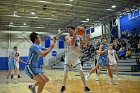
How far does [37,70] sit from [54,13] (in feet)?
65.9

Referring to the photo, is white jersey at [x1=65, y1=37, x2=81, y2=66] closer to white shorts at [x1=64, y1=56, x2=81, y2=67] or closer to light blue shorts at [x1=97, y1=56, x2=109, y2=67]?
white shorts at [x1=64, y1=56, x2=81, y2=67]

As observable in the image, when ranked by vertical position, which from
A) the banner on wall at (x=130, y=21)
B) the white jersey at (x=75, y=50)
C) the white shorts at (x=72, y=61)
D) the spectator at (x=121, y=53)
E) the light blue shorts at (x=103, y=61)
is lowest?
the spectator at (x=121, y=53)

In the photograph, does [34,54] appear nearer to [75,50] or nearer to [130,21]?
[75,50]

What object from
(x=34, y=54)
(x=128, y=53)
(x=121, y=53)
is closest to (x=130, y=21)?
(x=121, y=53)

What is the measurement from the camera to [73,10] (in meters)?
23.1

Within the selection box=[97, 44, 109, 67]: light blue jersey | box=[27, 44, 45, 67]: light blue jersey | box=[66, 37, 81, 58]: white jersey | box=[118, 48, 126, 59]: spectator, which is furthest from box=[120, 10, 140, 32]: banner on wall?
box=[27, 44, 45, 67]: light blue jersey

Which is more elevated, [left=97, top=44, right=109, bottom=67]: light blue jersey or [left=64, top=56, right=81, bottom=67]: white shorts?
[left=64, top=56, right=81, bottom=67]: white shorts

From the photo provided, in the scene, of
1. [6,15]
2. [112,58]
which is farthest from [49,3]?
[112,58]

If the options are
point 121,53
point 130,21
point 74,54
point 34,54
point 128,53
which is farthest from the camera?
point 130,21

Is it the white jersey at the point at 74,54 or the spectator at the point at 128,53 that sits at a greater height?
the white jersey at the point at 74,54

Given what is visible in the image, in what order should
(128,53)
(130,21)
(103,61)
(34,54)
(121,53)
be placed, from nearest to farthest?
(34,54) → (103,61) → (128,53) → (121,53) → (130,21)

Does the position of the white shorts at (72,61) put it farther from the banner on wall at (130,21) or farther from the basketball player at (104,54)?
the banner on wall at (130,21)

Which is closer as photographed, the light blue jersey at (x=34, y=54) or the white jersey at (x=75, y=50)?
the light blue jersey at (x=34, y=54)

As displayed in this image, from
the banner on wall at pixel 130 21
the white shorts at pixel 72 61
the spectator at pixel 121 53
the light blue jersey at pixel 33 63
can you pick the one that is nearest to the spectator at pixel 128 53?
the spectator at pixel 121 53
